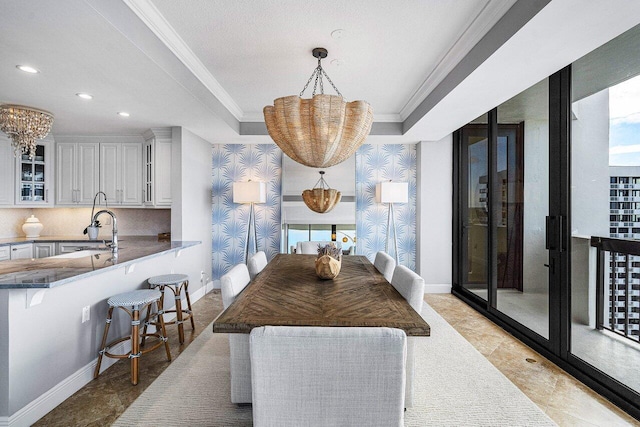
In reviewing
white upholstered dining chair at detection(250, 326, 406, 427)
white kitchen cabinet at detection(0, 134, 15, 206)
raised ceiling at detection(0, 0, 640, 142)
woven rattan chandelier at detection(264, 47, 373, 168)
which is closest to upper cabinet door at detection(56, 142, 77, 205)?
white kitchen cabinet at detection(0, 134, 15, 206)

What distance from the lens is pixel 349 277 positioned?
2.60m

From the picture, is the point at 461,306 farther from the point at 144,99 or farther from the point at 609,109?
the point at 144,99

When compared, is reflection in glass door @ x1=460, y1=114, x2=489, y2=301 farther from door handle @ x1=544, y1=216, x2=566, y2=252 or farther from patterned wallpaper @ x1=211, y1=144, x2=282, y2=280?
patterned wallpaper @ x1=211, y1=144, x2=282, y2=280

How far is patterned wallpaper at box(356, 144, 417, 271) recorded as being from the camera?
5.12 m

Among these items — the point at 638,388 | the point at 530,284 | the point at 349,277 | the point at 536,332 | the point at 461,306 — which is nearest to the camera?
the point at 638,388

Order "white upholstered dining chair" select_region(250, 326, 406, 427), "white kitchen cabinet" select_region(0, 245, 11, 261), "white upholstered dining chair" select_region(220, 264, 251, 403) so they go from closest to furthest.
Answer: "white upholstered dining chair" select_region(250, 326, 406, 427)
"white upholstered dining chair" select_region(220, 264, 251, 403)
"white kitchen cabinet" select_region(0, 245, 11, 261)

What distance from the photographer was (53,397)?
2.13m

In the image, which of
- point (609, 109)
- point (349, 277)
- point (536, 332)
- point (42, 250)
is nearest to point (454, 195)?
point (536, 332)

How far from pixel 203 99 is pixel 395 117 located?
2623mm

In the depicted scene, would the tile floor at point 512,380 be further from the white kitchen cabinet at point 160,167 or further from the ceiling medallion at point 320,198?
the ceiling medallion at point 320,198

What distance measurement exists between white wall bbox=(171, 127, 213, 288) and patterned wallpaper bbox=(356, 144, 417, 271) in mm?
2345

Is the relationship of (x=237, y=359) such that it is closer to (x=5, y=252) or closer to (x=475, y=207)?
(x=475, y=207)

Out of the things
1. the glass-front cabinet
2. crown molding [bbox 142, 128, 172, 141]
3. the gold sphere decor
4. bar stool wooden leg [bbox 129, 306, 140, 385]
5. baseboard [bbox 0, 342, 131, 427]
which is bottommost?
baseboard [bbox 0, 342, 131, 427]

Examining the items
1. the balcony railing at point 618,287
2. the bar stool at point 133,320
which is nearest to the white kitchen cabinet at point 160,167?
the bar stool at point 133,320
